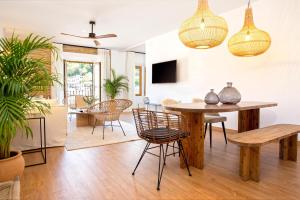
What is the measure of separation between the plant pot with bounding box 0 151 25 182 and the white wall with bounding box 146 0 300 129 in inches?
147

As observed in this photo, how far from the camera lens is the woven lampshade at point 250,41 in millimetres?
2592

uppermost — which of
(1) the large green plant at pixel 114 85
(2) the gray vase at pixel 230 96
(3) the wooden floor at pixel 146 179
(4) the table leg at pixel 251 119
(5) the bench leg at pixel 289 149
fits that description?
(1) the large green plant at pixel 114 85

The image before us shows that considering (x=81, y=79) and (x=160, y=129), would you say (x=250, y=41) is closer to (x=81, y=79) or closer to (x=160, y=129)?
(x=160, y=129)

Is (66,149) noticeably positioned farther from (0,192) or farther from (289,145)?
(289,145)

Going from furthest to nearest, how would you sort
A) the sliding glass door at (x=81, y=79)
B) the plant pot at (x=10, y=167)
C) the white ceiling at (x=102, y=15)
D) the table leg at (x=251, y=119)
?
1. the sliding glass door at (x=81, y=79)
2. the white ceiling at (x=102, y=15)
3. the table leg at (x=251, y=119)
4. the plant pot at (x=10, y=167)

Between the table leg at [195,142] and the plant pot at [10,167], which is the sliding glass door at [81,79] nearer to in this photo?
the plant pot at [10,167]

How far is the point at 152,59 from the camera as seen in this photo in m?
6.50

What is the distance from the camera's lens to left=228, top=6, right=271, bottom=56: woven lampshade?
259cm

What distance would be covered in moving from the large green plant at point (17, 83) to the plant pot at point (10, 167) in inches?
4.9

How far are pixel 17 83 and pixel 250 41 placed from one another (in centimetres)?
267

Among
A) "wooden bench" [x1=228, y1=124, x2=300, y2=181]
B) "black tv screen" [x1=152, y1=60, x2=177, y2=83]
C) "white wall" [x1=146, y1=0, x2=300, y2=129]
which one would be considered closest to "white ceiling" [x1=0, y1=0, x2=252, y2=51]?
"white wall" [x1=146, y1=0, x2=300, y2=129]

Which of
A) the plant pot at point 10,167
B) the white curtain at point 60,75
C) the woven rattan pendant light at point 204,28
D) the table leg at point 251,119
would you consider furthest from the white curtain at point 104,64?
the plant pot at point 10,167

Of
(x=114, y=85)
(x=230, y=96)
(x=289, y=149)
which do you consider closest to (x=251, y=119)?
(x=289, y=149)

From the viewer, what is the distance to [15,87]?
170 centimetres
